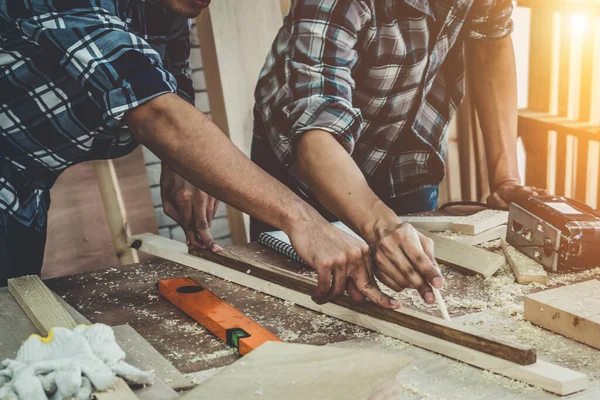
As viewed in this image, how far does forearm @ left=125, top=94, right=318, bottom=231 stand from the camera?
5.06 ft

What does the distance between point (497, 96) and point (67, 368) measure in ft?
6.81

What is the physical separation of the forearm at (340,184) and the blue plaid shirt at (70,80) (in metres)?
0.41

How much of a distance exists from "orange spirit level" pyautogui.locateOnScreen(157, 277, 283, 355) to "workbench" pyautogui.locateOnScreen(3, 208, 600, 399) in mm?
22

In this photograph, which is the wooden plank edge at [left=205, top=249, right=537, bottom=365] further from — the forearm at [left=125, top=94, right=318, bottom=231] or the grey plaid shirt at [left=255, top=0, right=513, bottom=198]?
the grey plaid shirt at [left=255, top=0, right=513, bottom=198]

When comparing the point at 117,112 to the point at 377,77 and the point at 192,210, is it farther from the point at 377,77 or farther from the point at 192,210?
the point at 377,77

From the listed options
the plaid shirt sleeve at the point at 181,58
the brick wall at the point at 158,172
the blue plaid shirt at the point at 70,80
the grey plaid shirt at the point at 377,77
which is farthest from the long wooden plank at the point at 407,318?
the brick wall at the point at 158,172

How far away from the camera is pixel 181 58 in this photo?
2.19 meters

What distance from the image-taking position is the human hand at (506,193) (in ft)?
7.72

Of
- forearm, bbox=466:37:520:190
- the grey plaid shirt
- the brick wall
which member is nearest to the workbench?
the grey plaid shirt

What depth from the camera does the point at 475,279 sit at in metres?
1.75

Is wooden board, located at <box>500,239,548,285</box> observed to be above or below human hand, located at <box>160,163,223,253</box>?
below

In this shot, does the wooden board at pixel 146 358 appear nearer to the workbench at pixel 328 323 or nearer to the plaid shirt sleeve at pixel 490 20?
the workbench at pixel 328 323

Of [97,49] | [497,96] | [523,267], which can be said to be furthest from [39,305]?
[497,96]

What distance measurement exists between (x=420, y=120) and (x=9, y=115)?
55.8 inches
